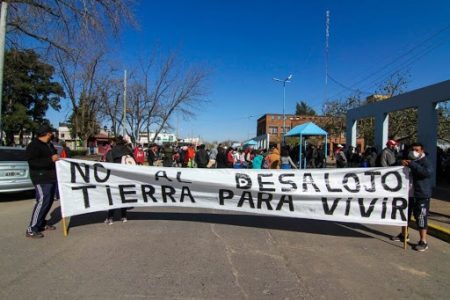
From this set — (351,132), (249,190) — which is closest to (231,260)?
(249,190)

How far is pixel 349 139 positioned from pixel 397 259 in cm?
1758

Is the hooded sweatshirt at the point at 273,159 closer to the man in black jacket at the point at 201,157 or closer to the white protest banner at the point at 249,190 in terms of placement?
the white protest banner at the point at 249,190

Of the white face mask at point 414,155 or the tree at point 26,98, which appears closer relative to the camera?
the white face mask at point 414,155

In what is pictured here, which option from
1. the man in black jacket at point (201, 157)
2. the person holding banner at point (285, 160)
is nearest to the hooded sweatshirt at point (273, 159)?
the person holding banner at point (285, 160)

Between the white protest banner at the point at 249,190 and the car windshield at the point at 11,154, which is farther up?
the car windshield at the point at 11,154

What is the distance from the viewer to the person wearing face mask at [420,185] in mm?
6668

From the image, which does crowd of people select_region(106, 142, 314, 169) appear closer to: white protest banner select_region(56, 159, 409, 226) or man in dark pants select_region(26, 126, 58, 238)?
white protest banner select_region(56, 159, 409, 226)

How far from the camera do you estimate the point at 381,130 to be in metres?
18.9

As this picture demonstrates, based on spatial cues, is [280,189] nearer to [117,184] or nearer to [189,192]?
[189,192]

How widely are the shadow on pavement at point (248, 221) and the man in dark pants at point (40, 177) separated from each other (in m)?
0.96

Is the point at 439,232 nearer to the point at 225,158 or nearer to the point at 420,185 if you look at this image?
the point at 420,185

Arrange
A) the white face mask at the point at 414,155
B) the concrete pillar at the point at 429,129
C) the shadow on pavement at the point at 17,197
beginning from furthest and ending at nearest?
the concrete pillar at the point at 429,129, the shadow on pavement at the point at 17,197, the white face mask at the point at 414,155

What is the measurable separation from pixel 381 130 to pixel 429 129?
3849 millimetres

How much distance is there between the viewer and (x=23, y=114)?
2111 inches
